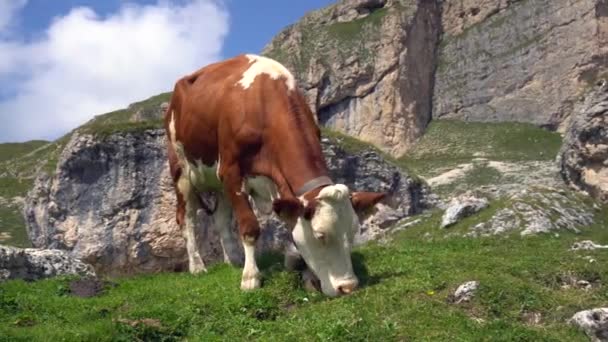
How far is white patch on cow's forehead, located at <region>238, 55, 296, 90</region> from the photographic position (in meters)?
12.0

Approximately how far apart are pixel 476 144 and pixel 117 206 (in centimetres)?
4973

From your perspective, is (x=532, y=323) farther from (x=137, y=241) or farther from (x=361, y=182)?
(x=361, y=182)

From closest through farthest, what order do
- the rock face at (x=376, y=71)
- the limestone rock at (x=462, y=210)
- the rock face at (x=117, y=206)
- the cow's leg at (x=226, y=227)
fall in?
1. the cow's leg at (x=226, y=227)
2. the limestone rock at (x=462, y=210)
3. the rock face at (x=117, y=206)
4. the rock face at (x=376, y=71)

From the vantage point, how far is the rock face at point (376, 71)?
261 feet

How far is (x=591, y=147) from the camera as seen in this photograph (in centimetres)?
3105

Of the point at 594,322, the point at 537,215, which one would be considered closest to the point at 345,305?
the point at 594,322

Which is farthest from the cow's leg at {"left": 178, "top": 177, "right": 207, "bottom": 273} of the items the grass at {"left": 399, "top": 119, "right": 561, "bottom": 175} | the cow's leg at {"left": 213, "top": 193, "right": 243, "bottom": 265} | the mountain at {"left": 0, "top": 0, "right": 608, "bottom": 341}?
the grass at {"left": 399, "top": 119, "right": 561, "bottom": 175}

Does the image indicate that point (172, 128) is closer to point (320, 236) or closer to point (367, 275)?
point (367, 275)

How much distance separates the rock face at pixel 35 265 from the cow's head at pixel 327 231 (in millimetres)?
6286

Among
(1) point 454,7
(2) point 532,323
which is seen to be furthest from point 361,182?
(1) point 454,7

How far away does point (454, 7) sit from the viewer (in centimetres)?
8812

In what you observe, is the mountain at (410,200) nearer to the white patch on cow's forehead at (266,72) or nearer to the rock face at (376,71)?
the rock face at (376,71)

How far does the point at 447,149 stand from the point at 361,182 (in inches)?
1650

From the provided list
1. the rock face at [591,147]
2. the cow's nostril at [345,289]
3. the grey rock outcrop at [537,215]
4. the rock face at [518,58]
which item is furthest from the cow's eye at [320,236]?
the rock face at [518,58]
